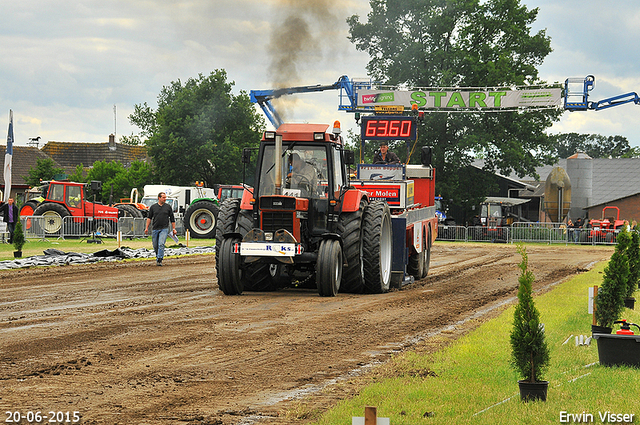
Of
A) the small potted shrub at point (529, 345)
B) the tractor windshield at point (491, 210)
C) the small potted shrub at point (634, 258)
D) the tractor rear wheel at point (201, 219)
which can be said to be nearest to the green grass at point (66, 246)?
the tractor rear wheel at point (201, 219)

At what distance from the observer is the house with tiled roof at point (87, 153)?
68562 millimetres

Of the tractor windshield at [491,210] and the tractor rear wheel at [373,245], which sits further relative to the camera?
the tractor windshield at [491,210]

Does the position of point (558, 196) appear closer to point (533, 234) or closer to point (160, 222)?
point (533, 234)

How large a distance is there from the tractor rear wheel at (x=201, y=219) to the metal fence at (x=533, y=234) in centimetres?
1329

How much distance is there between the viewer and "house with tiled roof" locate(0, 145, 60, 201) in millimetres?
59312

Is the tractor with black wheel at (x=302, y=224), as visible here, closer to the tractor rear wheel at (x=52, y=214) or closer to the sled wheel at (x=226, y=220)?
the sled wheel at (x=226, y=220)

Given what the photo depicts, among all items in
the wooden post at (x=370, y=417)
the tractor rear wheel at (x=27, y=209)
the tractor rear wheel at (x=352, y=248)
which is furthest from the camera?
the tractor rear wheel at (x=27, y=209)

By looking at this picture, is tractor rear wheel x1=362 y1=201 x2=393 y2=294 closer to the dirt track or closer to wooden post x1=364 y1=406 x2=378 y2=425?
the dirt track

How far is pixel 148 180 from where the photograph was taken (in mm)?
54562

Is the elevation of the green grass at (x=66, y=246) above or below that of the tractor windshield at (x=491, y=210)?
below

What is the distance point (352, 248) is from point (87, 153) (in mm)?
61787

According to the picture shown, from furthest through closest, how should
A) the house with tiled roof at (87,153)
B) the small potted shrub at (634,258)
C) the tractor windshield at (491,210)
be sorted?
the house with tiled roof at (87,153) → the tractor windshield at (491,210) → the small potted shrub at (634,258)

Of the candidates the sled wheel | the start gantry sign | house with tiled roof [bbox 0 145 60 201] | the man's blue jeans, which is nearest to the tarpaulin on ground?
the man's blue jeans

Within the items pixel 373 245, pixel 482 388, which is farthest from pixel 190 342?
pixel 373 245
